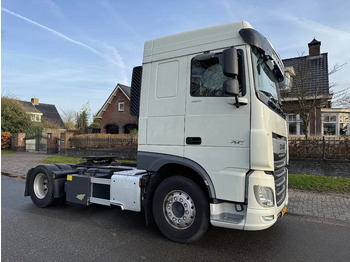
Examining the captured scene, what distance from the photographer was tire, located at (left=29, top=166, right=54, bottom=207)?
5.43 metres

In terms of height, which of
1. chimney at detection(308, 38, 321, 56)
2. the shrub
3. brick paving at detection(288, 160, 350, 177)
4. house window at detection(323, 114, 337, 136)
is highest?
chimney at detection(308, 38, 321, 56)

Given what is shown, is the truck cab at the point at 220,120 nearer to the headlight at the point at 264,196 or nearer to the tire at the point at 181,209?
the headlight at the point at 264,196

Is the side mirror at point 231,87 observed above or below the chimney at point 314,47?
below

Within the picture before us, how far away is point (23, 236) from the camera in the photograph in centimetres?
399

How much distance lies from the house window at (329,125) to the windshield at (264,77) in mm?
17082

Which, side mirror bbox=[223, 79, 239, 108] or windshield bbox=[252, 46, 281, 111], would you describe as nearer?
side mirror bbox=[223, 79, 239, 108]

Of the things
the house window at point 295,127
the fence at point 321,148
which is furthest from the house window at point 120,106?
the fence at point 321,148

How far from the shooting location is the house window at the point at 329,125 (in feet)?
60.3

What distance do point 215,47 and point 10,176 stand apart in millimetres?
10141

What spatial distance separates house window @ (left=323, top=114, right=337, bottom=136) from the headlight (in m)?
17.9

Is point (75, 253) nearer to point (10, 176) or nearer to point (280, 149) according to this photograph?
point (280, 149)

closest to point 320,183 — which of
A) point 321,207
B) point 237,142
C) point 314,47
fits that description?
point 321,207

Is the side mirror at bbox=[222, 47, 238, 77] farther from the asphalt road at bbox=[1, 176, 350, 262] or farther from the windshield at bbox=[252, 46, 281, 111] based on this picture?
the asphalt road at bbox=[1, 176, 350, 262]

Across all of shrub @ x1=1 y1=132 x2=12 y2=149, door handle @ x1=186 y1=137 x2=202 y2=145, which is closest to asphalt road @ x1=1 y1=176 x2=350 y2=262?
door handle @ x1=186 y1=137 x2=202 y2=145
